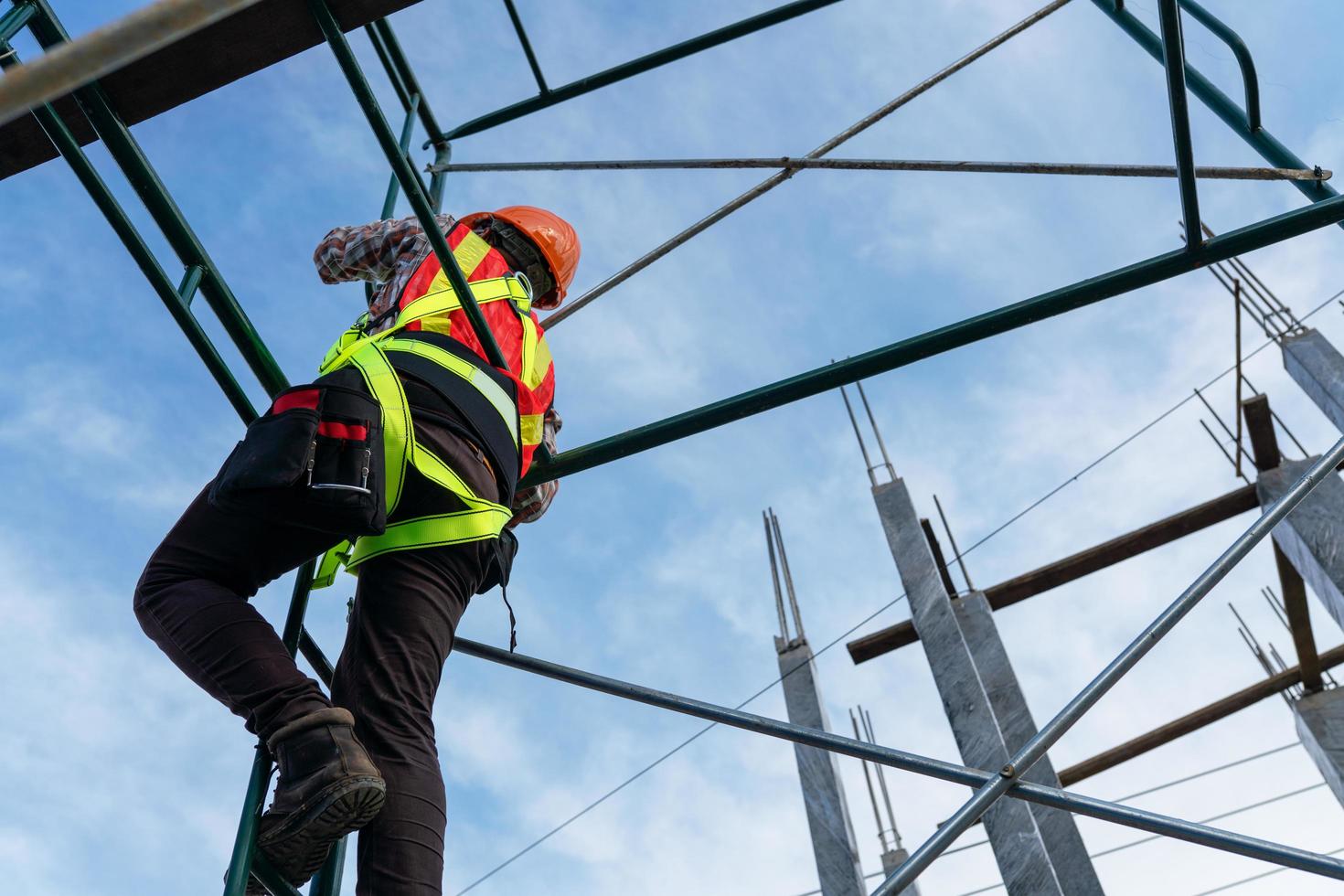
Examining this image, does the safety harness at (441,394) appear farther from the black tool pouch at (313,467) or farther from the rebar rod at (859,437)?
the rebar rod at (859,437)

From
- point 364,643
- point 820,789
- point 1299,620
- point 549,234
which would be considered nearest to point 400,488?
point 364,643

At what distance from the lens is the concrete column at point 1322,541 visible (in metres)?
7.93

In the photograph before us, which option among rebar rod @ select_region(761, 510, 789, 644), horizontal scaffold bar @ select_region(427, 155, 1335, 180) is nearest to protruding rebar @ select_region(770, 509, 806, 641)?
rebar rod @ select_region(761, 510, 789, 644)

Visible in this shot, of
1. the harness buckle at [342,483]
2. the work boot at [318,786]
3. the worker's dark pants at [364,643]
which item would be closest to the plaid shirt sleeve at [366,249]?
the worker's dark pants at [364,643]

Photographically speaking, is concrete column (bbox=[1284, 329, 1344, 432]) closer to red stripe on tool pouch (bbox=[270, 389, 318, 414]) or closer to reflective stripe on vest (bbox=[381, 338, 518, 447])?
reflective stripe on vest (bbox=[381, 338, 518, 447])

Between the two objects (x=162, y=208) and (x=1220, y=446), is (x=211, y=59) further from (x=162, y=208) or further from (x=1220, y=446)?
(x=1220, y=446)

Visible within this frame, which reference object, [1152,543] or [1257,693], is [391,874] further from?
[1257,693]

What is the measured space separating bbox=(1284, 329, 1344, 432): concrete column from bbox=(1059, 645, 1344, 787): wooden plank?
2.56 metres

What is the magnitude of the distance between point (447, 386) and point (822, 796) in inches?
202

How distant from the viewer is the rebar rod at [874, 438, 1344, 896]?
2.61 metres

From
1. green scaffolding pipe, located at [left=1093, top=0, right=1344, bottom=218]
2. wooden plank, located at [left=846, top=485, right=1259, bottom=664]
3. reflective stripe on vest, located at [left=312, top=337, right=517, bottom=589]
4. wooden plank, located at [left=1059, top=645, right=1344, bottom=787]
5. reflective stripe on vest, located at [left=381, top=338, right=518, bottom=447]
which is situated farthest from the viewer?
wooden plank, located at [left=1059, top=645, right=1344, bottom=787]

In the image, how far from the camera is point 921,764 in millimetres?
2893

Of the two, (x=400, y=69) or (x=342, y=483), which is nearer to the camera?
(x=342, y=483)

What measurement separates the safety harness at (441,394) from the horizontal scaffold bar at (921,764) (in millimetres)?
725
